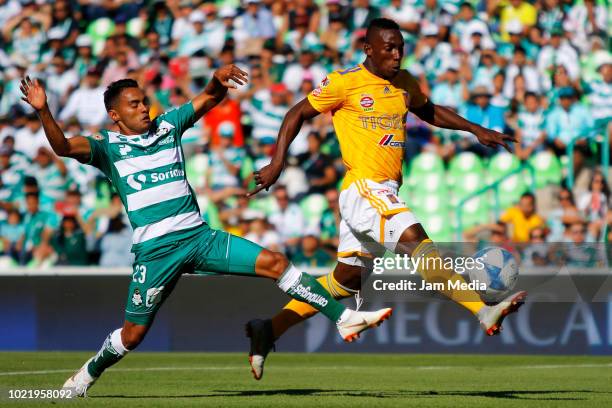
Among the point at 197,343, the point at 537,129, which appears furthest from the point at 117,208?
the point at 537,129

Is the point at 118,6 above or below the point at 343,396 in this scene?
above

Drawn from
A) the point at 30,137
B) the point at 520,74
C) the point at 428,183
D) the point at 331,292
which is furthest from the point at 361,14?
the point at 331,292

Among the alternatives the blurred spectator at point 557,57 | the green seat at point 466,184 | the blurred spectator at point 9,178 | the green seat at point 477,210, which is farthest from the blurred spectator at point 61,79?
the blurred spectator at point 557,57

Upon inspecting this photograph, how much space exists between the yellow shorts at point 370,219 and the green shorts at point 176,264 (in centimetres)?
104

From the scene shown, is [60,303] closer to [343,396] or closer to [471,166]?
[471,166]

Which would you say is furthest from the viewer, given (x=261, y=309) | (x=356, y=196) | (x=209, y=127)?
(x=209, y=127)

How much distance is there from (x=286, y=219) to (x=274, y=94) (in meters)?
2.67

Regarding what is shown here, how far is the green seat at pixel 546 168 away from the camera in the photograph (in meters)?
16.7

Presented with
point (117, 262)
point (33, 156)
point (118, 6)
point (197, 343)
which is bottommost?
point (197, 343)

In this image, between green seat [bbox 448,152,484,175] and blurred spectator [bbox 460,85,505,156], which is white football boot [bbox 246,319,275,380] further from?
blurred spectator [bbox 460,85,505,156]

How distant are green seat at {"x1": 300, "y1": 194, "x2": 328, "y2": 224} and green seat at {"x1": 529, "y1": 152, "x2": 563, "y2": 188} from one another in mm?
3085

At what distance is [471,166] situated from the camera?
16.9m

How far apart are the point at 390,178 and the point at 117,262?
743 centimetres

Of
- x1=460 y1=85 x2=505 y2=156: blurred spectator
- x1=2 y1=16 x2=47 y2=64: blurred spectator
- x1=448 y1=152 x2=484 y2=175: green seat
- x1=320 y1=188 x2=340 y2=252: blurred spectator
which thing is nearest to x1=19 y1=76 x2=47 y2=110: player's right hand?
x1=320 y1=188 x2=340 y2=252: blurred spectator
